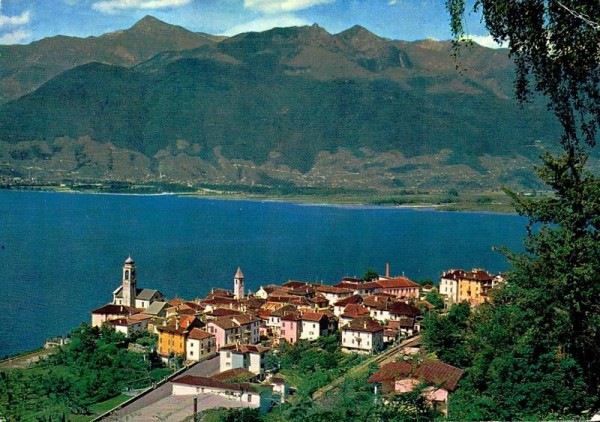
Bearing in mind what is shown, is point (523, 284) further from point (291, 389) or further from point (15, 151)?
point (15, 151)

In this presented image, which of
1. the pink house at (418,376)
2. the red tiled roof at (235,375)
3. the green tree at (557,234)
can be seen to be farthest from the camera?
the red tiled roof at (235,375)

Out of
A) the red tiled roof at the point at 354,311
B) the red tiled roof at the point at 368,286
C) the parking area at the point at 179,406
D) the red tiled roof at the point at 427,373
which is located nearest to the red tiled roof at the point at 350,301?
the red tiled roof at the point at 354,311

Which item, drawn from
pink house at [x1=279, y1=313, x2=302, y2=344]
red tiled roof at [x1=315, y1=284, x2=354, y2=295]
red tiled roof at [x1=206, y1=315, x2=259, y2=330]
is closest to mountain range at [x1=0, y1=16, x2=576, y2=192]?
red tiled roof at [x1=315, y1=284, x2=354, y2=295]

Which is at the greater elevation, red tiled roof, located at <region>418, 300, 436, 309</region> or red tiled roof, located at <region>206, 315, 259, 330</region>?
red tiled roof, located at <region>206, 315, 259, 330</region>

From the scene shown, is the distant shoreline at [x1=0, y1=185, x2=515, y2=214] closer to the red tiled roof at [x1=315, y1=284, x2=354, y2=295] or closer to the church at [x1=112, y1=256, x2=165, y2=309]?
the red tiled roof at [x1=315, y1=284, x2=354, y2=295]

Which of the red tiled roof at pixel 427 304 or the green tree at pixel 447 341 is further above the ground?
the green tree at pixel 447 341

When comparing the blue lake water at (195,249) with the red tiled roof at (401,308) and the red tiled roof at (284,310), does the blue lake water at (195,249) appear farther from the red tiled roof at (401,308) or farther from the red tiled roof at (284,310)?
the red tiled roof at (401,308)

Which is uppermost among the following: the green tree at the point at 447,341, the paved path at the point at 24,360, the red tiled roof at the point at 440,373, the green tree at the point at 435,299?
the red tiled roof at the point at 440,373
